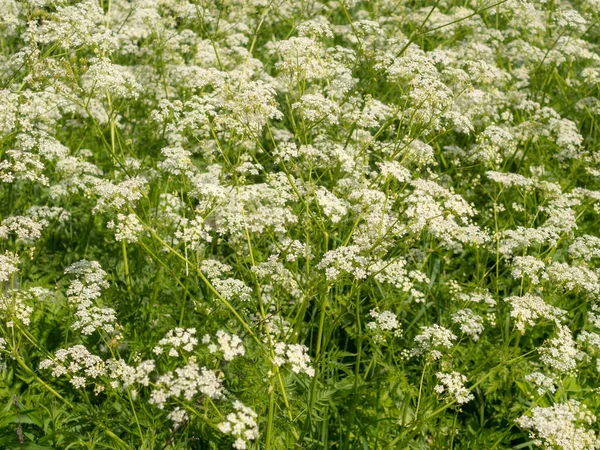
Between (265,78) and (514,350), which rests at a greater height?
(265,78)

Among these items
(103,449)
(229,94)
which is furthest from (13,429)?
(229,94)

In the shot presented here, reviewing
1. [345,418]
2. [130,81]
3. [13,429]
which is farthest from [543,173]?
[13,429]

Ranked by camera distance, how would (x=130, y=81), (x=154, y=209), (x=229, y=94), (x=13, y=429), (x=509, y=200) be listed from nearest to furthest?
(x=13, y=429) < (x=229, y=94) < (x=130, y=81) < (x=154, y=209) < (x=509, y=200)

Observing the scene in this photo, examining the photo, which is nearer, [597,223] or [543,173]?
[597,223]

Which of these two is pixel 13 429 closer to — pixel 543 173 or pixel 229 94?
pixel 229 94

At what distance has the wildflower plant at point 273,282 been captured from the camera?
4.68 meters

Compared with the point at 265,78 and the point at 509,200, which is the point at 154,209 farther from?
the point at 509,200

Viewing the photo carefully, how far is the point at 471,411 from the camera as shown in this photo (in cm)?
654

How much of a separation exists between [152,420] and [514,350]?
302 centimetres

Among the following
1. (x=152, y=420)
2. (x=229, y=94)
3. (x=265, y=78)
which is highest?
(x=229, y=94)

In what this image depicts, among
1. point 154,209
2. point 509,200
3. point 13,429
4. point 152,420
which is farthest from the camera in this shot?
point 509,200

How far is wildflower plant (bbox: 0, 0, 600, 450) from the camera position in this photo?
4.68m

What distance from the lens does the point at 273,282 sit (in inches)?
213

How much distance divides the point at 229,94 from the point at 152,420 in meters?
2.80
